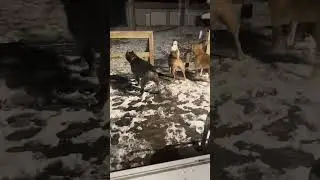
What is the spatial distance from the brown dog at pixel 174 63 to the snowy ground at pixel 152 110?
0.01 m

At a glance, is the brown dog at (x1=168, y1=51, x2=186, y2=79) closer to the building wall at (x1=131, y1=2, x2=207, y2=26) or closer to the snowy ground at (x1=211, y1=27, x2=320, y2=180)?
the building wall at (x1=131, y1=2, x2=207, y2=26)

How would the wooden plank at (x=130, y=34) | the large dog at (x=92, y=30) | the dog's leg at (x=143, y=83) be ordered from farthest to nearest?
the dog's leg at (x=143, y=83), the wooden plank at (x=130, y=34), the large dog at (x=92, y=30)

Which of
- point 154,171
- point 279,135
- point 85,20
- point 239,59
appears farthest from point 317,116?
point 85,20

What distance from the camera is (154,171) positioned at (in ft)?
3.43

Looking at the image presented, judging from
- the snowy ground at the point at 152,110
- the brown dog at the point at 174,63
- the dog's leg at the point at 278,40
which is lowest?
the snowy ground at the point at 152,110

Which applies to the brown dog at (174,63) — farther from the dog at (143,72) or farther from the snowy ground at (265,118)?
the snowy ground at (265,118)

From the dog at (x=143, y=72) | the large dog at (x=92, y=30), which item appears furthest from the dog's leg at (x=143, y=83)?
the large dog at (x=92, y=30)

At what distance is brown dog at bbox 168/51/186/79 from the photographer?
1.09 metres

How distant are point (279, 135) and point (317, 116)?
0.32 ft

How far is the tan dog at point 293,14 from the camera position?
0.89m

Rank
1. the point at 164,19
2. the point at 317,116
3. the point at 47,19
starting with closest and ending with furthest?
the point at 47,19
the point at 317,116
the point at 164,19

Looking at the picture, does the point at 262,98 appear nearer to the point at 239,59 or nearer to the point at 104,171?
the point at 239,59

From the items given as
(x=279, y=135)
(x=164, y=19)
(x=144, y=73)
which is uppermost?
(x=164, y=19)

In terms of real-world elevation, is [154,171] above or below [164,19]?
below
